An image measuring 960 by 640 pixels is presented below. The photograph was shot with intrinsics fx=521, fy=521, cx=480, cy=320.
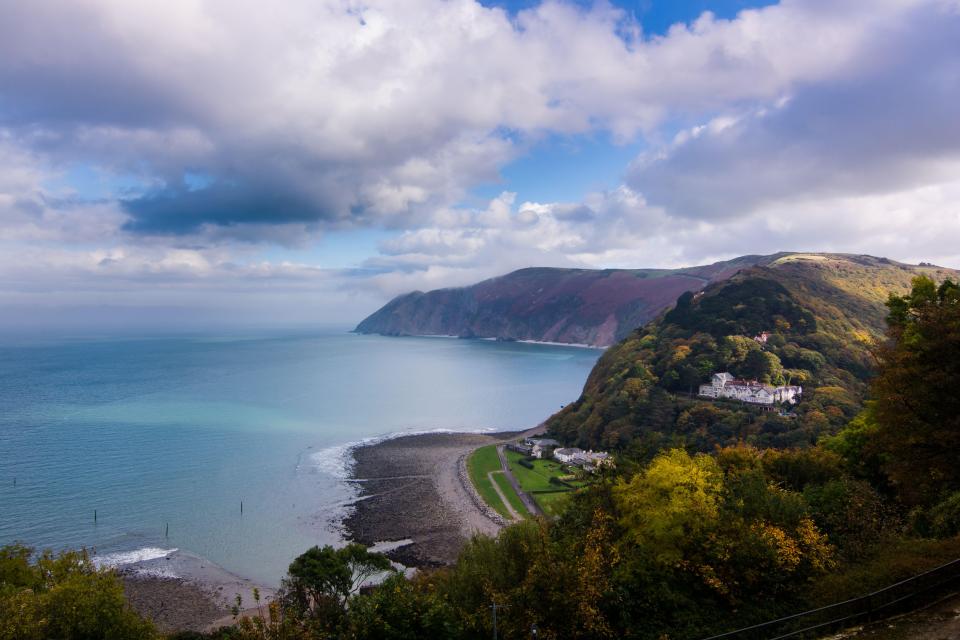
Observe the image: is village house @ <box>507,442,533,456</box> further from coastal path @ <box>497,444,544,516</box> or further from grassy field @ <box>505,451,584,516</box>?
coastal path @ <box>497,444,544,516</box>

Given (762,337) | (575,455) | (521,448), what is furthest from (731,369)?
(521,448)

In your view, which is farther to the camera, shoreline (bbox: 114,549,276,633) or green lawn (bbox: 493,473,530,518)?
green lawn (bbox: 493,473,530,518)

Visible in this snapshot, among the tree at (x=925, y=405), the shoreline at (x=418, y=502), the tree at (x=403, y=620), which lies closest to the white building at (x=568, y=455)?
the shoreline at (x=418, y=502)

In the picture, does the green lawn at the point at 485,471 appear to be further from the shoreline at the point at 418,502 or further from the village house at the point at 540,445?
the village house at the point at 540,445

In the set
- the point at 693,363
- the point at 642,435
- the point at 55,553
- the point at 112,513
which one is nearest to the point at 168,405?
the point at 112,513

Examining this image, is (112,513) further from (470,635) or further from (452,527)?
(470,635)

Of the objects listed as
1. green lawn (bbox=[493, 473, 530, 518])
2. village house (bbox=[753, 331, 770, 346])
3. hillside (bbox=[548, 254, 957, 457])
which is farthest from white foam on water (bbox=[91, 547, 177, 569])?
village house (bbox=[753, 331, 770, 346])

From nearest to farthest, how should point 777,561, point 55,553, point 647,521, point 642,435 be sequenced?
point 777,561
point 647,521
point 55,553
point 642,435
